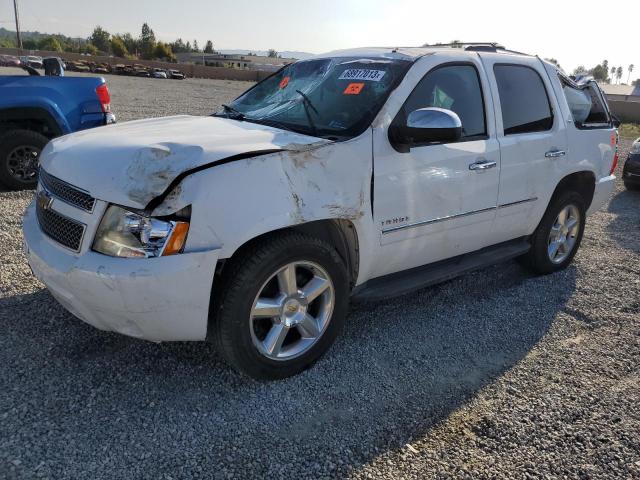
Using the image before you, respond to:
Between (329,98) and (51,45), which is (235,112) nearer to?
(329,98)

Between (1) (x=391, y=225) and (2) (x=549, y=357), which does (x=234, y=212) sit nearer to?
(1) (x=391, y=225)

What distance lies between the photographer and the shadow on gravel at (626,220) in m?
6.42

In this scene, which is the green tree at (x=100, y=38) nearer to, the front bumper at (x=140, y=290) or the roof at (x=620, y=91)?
the roof at (x=620, y=91)

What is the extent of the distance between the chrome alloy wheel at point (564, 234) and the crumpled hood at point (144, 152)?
9.54ft

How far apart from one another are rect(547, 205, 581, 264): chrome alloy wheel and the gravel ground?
0.90 meters

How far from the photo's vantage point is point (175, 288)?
102 inches

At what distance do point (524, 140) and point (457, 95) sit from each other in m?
0.76

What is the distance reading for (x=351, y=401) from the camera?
3.02 m

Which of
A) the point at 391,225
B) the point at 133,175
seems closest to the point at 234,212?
the point at 133,175

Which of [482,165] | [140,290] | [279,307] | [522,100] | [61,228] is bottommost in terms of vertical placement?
[279,307]

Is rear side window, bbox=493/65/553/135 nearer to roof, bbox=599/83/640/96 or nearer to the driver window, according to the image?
the driver window

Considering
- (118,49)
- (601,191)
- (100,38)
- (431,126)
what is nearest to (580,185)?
(601,191)

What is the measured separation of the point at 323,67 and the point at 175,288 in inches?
85.8

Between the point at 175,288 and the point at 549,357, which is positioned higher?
the point at 175,288
